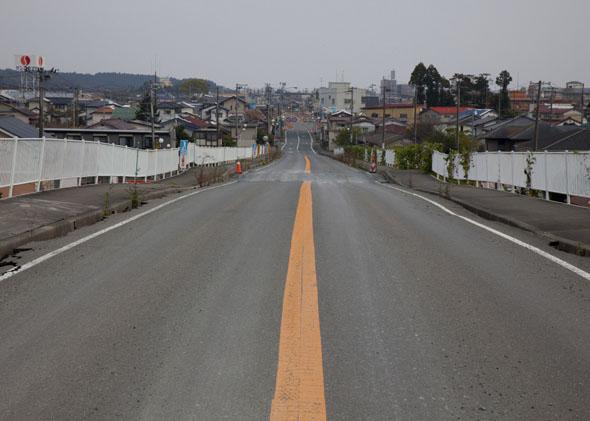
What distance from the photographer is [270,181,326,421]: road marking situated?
344 cm

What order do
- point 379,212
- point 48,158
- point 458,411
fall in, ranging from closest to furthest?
1. point 458,411
2. point 379,212
3. point 48,158

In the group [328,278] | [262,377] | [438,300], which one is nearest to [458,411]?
[262,377]

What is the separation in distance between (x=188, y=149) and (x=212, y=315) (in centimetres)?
4244

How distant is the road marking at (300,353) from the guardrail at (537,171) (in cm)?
1054

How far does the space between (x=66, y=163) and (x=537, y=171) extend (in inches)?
525

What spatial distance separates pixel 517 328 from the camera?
488cm

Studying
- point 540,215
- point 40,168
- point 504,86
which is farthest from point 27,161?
point 504,86

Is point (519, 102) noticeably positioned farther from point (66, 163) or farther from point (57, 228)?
point (57, 228)

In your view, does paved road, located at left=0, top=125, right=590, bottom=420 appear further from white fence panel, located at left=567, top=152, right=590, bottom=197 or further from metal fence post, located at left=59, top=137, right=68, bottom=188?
metal fence post, located at left=59, top=137, right=68, bottom=188

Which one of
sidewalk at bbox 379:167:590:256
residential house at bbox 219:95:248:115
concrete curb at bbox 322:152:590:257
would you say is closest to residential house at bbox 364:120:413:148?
residential house at bbox 219:95:248:115

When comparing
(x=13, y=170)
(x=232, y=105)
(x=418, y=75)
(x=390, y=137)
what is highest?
(x=418, y=75)

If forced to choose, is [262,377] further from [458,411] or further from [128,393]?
[458,411]

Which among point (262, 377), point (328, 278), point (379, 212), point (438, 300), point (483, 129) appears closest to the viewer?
point (262, 377)

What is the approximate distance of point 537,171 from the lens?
713 inches
